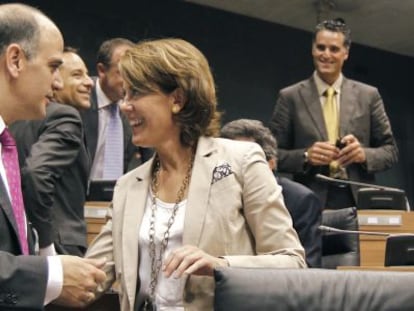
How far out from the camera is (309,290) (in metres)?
1.76

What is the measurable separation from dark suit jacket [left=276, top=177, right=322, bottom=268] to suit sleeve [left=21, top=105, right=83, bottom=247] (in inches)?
34.2

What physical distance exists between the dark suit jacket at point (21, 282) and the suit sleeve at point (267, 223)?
49 cm

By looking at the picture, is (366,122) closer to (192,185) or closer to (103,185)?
(103,185)

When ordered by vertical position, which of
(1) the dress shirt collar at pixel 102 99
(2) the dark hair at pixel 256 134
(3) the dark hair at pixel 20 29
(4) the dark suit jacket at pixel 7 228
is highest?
(3) the dark hair at pixel 20 29

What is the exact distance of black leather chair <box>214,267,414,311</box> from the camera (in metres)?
1.72

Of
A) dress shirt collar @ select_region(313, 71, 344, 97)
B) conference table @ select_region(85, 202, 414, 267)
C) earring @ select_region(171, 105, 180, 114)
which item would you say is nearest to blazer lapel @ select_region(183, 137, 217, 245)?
earring @ select_region(171, 105, 180, 114)

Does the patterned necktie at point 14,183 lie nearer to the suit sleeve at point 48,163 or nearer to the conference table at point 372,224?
the suit sleeve at point 48,163

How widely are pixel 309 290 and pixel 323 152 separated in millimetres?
2321

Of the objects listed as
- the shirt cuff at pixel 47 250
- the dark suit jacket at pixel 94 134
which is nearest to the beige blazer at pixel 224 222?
the shirt cuff at pixel 47 250

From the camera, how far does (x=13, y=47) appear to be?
6.12ft

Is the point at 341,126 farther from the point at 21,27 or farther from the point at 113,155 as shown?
the point at 21,27

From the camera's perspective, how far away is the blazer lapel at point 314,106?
4328 mm

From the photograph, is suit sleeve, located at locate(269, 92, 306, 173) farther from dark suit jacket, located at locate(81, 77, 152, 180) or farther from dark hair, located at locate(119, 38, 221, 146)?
dark hair, located at locate(119, 38, 221, 146)

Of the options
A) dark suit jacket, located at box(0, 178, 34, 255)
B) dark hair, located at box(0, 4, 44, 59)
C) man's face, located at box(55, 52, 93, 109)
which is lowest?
dark suit jacket, located at box(0, 178, 34, 255)
